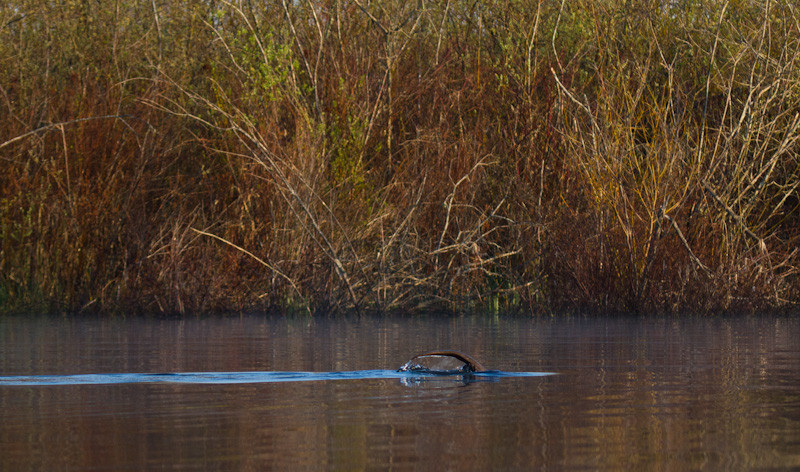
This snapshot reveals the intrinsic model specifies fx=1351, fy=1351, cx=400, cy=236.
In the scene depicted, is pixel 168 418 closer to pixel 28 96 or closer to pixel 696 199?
pixel 696 199

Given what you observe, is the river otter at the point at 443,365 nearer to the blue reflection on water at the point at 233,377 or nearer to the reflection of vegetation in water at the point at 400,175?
the blue reflection on water at the point at 233,377

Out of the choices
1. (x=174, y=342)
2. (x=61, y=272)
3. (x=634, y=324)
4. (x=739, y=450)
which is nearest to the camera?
(x=739, y=450)

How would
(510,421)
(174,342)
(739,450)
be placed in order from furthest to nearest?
(174,342)
(510,421)
(739,450)

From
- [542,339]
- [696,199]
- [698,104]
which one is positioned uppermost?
[698,104]

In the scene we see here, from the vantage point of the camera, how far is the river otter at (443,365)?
7.12m

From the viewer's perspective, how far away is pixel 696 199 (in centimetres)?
1355

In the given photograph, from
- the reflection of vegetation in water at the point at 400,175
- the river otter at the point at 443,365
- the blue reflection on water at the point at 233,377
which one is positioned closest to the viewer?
the river otter at the point at 443,365

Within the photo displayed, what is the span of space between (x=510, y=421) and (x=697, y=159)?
27.7 ft

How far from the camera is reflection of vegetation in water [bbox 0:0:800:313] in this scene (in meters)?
13.4

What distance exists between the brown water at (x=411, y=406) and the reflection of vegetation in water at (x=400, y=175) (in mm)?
2714

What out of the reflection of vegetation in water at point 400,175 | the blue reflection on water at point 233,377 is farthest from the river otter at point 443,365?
the reflection of vegetation in water at point 400,175

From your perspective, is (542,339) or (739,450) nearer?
(739,450)

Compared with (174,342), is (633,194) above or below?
above

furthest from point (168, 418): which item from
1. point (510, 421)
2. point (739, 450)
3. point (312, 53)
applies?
point (312, 53)
